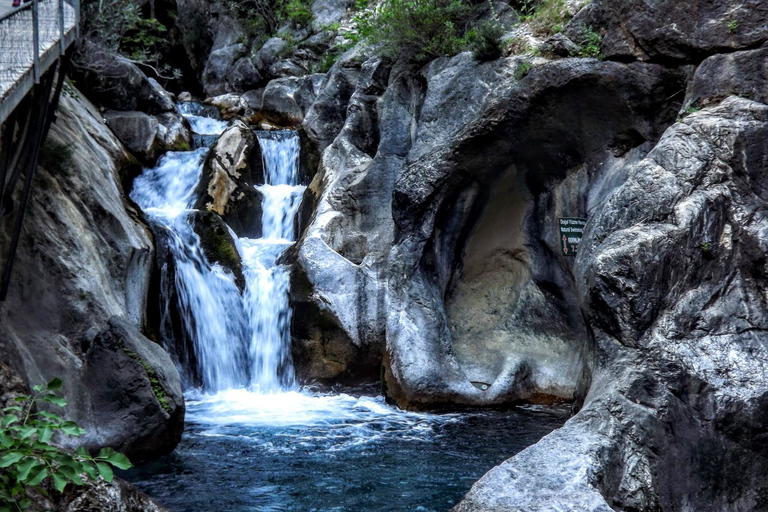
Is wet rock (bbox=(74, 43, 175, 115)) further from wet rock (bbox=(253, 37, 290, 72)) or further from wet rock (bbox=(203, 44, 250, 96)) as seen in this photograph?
wet rock (bbox=(203, 44, 250, 96))

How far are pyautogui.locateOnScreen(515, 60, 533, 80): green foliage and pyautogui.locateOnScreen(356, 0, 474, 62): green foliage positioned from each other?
1.71 m

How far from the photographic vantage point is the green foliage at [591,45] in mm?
8922

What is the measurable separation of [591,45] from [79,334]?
23.4 ft

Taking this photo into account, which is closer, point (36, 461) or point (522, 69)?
point (36, 461)

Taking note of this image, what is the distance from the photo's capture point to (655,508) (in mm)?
5047

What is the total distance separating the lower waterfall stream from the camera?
6.71 metres

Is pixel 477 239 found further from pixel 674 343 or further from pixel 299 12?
pixel 299 12

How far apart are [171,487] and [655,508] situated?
173 inches

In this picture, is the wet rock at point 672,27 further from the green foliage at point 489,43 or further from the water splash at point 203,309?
the water splash at point 203,309

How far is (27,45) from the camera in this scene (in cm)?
634

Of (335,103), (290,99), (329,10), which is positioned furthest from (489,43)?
(329,10)

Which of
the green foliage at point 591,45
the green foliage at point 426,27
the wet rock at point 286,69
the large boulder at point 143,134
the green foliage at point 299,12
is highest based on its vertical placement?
the green foliage at point 299,12

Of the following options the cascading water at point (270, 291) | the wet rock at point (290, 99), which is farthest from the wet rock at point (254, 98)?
the cascading water at point (270, 291)

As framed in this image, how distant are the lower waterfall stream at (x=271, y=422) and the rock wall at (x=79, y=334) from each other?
53 centimetres
